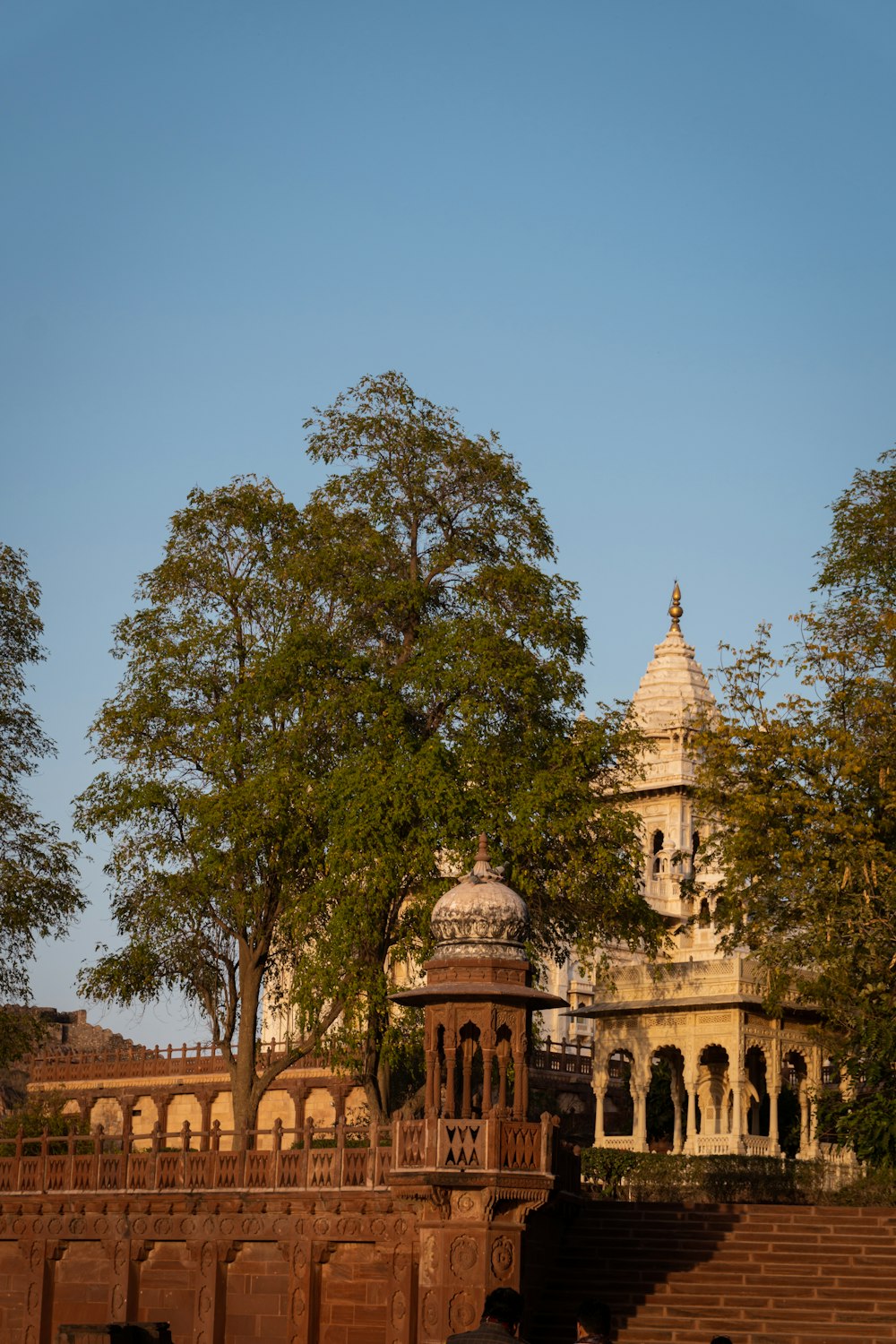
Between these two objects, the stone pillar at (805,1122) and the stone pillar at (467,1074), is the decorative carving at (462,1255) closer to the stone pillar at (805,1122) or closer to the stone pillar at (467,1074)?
the stone pillar at (467,1074)

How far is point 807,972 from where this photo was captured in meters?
41.0

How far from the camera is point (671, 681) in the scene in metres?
61.0

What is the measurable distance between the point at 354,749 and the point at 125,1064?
1129 inches

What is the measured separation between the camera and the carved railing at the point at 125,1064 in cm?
5631

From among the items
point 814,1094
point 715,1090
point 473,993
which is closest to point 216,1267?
point 473,993

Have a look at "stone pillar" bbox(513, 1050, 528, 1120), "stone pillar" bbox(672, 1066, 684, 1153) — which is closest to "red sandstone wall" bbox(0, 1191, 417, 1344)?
"stone pillar" bbox(513, 1050, 528, 1120)

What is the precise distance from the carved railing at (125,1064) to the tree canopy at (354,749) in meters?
18.3

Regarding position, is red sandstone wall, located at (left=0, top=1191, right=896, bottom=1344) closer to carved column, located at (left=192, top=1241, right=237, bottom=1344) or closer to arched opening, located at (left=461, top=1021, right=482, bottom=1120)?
carved column, located at (left=192, top=1241, right=237, bottom=1344)

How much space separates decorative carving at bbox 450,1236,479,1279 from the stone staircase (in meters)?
1.13

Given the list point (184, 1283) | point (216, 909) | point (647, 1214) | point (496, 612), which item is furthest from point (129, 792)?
point (647, 1214)

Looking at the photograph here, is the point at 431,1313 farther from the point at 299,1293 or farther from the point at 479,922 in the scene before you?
the point at 479,922

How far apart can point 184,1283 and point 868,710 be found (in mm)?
15057

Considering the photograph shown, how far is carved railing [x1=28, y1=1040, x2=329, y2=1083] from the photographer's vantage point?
5631 cm

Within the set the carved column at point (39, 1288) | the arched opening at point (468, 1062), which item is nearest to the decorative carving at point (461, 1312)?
the arched opening at point (468, 1062)
